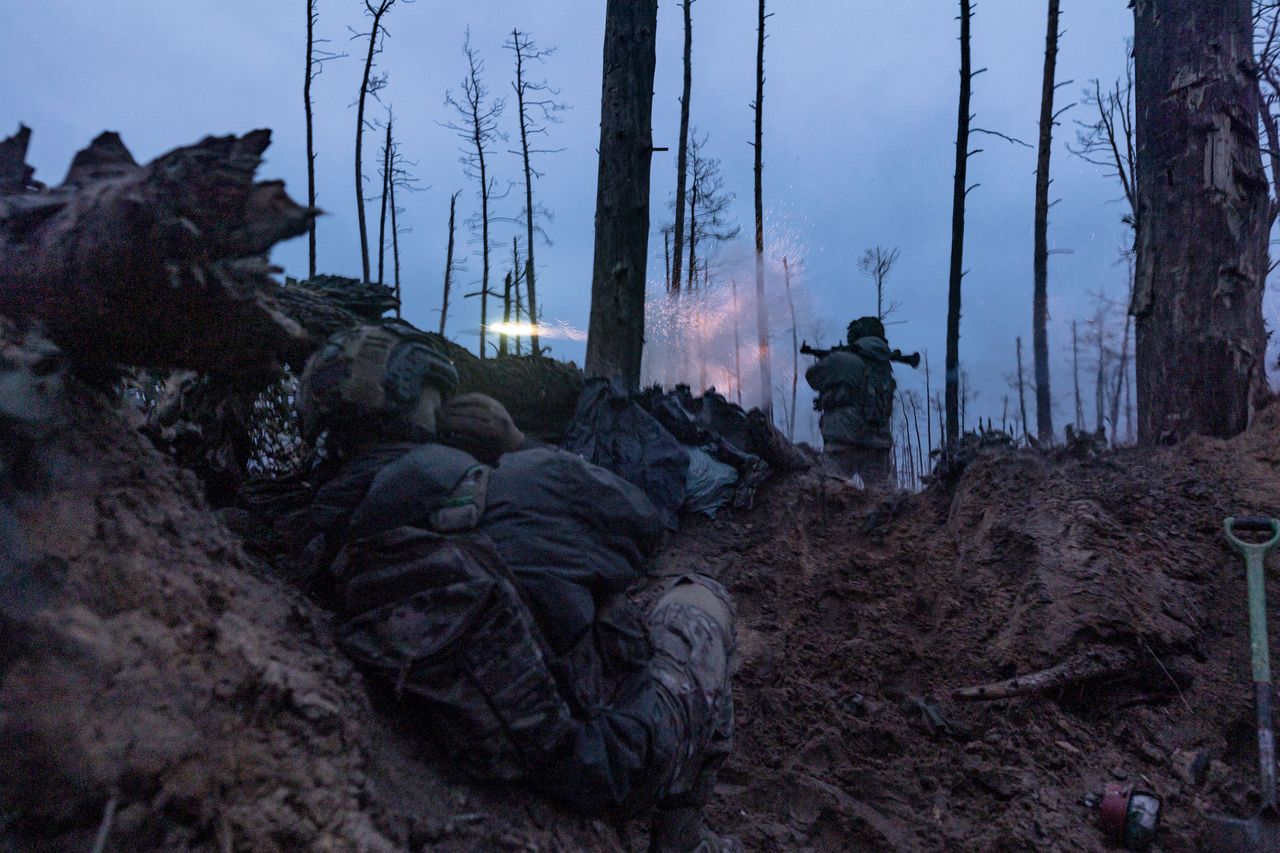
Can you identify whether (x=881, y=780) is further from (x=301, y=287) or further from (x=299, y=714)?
(x=301, y=287)

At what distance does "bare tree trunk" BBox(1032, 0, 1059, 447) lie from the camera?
464 inches

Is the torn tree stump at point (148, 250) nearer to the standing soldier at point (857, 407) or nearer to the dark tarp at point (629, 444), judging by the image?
the dark tarp at point (629, 444)

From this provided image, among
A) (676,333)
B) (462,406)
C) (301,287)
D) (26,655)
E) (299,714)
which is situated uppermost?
(676,333)

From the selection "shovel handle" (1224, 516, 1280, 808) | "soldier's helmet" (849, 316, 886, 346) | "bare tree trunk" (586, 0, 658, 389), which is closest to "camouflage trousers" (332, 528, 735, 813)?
"shovel handle" (1224, 516, 1280, 808)

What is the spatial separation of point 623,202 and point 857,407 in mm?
3928

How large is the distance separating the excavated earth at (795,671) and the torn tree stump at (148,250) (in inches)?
7.2

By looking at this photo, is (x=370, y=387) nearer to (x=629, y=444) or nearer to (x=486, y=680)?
(x=486, y=680)

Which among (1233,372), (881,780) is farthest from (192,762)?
(1233,372)

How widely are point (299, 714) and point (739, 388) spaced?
32327mm

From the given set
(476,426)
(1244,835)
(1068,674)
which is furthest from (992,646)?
(476,426)

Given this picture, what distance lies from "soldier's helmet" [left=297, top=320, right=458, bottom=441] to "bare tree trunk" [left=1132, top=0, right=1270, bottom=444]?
5.03 metres

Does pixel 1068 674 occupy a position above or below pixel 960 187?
below

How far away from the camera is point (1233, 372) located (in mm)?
4930

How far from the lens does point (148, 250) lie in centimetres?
141
